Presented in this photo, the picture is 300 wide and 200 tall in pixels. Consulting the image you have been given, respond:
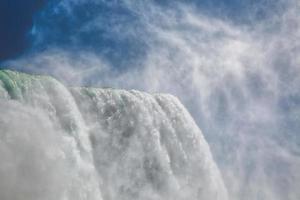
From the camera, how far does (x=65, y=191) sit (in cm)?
1895

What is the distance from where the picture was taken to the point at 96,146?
23719 mm

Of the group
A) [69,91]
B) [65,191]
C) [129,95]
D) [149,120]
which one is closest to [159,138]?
[149,120]

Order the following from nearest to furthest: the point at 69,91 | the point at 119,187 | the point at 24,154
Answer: the point at 24,154 → the point at 69,91 → the point at 119,187

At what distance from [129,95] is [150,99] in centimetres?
170

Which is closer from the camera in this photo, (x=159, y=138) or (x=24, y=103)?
(x=24, y=103)

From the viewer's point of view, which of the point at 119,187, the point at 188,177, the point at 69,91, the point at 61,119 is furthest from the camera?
the point at 188,177

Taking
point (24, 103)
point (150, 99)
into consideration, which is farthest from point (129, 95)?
point (24, 103)

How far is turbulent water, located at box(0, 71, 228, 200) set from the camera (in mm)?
18172

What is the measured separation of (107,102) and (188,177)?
298 inches

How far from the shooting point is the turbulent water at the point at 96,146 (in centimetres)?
1817

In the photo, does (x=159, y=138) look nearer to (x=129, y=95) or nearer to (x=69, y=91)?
(x=129, y=95)

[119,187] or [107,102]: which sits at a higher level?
[107,102]

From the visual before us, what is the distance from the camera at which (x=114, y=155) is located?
979 inches

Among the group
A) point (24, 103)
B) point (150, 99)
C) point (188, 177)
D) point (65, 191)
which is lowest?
point (65, 191)
